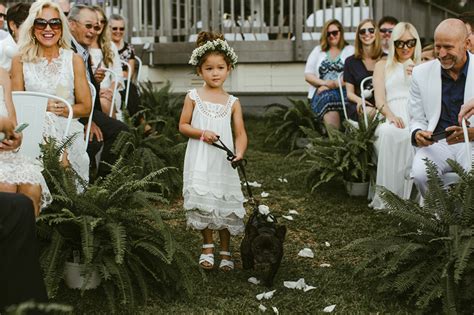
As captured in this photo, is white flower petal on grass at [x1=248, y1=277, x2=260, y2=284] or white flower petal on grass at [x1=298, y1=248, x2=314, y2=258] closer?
white flower petal on grass at [x1=248, y1=277, x2=260, y2=284]

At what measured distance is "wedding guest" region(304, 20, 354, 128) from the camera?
31.0 feet

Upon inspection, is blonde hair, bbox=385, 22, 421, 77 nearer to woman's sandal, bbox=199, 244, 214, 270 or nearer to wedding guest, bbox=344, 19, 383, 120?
wedding guest, bbox=344, 19, 383, 120

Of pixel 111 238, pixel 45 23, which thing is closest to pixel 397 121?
pixel 45 23

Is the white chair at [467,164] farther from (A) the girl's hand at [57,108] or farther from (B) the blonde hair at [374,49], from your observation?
(B) the blonde hair at [374,49]

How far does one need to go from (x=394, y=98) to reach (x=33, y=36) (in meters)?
3.51

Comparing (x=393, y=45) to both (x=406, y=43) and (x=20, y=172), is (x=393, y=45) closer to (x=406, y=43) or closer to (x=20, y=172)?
(x=406, y=43)

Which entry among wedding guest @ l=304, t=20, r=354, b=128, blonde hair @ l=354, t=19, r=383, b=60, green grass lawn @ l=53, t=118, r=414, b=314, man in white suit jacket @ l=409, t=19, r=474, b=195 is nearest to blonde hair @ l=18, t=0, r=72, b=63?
green grass lawn @ l=53, t=118, r=414, b=314

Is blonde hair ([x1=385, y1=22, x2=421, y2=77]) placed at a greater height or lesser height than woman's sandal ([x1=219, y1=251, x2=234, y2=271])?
greater

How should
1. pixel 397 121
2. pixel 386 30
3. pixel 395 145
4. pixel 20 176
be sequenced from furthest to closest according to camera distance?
pixel 386 30 → pixel 397 121 → pixel 395 145 → pixel 20 176

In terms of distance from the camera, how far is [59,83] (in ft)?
19.5

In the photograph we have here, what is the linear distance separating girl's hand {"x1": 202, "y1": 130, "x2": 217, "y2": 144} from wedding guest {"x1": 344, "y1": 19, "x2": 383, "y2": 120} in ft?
11.4

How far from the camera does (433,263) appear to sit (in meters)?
4.64

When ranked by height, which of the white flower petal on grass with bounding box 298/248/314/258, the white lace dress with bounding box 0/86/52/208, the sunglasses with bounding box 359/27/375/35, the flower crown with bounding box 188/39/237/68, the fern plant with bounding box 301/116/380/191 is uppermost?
the sunglasses with bounding box 359/27/375/35

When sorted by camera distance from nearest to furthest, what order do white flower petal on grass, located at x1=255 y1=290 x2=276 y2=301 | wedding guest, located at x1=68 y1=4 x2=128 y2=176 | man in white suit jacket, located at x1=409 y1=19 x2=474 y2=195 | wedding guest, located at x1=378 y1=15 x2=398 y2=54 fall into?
white flower petal on grass, located at x1=255 y1=290 x2=276 y2=301
man in white suit jacket, located at x1=409 y1=19 x2=474 y2=195
wedding guest, located at x1=68 y1=4 x2=128 y2=176
wedding guest, located at x1=378 y1=15 x2=398 y2=54
